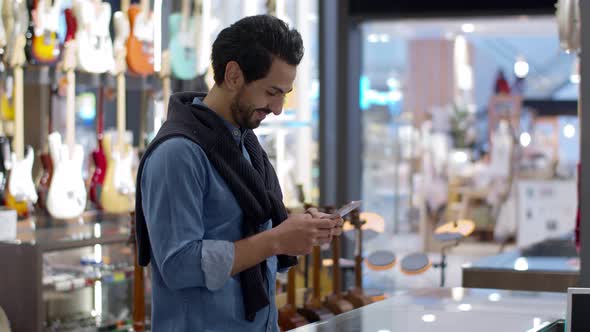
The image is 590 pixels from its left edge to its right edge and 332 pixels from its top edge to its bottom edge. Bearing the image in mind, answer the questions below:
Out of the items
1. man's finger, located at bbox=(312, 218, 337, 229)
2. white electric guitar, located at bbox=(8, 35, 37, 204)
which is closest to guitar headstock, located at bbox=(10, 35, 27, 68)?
white electric guitar, located at bbox=(8, 35, 37, 204)

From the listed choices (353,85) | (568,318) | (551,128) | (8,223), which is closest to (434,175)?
(551,128)

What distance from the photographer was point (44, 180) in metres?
5.99

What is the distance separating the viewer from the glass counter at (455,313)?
2.85m

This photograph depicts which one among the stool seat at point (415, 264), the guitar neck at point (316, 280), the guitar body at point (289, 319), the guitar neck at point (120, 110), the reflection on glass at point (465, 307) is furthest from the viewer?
the guitar neck at point (120, 110)

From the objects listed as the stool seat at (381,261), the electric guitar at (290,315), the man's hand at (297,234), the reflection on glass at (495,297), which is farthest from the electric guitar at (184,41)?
the man's hand at (297,234)

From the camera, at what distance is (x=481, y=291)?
353cm

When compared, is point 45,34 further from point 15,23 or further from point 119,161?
point 119,161

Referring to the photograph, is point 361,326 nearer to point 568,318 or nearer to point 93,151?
point 568,318

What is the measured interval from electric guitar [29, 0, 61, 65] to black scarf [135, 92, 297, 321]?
145 inches

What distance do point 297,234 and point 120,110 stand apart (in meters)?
4.33

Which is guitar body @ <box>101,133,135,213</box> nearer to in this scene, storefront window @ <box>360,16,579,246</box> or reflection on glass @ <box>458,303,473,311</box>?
reflection on glass @ <box>458,303,473,311</box>

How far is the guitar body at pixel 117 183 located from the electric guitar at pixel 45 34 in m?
0.70

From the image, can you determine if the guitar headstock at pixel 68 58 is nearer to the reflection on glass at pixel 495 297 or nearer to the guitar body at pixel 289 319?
the guitar body at pixel 289 319

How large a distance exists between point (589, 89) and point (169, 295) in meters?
1.94
